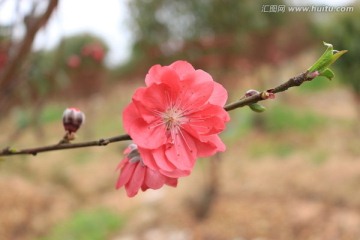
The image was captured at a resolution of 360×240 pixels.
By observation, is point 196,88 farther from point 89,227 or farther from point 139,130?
point 89,227

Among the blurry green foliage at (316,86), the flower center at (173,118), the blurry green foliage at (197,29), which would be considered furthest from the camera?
the blurry green foliage at (316,86)

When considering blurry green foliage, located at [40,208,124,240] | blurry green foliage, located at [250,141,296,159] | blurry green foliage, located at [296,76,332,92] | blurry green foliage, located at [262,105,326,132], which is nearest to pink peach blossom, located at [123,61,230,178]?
blurry green foliage, located at [40,208,124,240]

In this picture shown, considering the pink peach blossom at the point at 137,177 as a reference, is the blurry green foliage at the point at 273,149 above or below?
above

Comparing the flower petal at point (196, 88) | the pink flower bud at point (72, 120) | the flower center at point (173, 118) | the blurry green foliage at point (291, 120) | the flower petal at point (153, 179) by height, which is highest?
the blurry green foliage at point (291, 120)

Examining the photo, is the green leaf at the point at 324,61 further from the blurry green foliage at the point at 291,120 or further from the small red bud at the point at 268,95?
the blurry green foliage at the point at 291,120

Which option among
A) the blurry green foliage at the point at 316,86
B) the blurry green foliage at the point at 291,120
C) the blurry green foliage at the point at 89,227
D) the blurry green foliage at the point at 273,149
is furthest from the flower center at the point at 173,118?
the blurry green foliage at the point at 316,86

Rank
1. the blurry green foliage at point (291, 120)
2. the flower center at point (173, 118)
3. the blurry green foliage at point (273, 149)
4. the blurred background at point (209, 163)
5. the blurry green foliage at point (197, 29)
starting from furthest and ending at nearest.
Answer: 1. the blurry green foliage at point (291, 120)
2. the blurry green foliage at point (273, 149)
3. the blurry green foliage at point (197, 29)
4. the blurred background at point (209, 163)
5. the flower center at point (173, 118)

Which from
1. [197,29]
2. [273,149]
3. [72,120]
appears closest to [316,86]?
[273,149]
